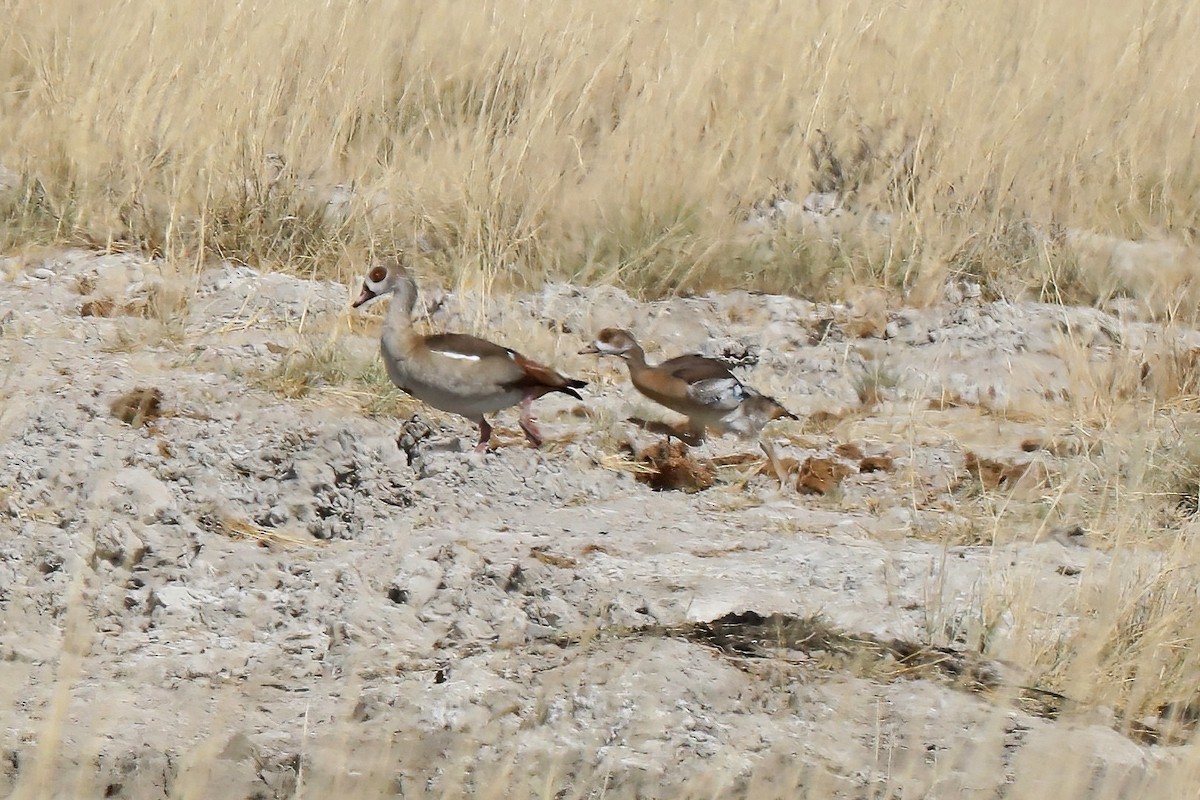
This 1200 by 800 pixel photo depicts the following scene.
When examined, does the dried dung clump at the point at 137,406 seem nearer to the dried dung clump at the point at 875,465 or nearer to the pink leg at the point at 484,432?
the pink leg at the point at 484,432

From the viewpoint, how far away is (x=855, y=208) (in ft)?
27.7

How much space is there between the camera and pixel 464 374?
5625mm

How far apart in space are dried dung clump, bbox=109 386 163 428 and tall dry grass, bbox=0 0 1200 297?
1.66 metres

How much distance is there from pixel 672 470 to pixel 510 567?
1312 millimetres

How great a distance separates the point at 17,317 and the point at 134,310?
460 mm

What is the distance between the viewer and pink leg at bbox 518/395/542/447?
5.91 meters

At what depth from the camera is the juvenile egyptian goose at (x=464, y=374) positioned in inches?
222

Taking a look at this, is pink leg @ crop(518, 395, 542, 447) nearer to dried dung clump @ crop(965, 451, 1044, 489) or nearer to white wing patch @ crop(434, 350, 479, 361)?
white wing patch @ crop(434, 350, 479, 361)

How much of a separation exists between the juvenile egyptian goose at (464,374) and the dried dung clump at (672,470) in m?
0.41

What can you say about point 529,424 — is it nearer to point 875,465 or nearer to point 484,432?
point 484,432

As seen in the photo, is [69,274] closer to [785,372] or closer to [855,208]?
[785,372]

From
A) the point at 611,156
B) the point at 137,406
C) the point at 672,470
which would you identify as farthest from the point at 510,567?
the point at 611,156

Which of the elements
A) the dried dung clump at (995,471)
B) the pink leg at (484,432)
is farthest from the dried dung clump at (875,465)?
the pink leg at (484,432)

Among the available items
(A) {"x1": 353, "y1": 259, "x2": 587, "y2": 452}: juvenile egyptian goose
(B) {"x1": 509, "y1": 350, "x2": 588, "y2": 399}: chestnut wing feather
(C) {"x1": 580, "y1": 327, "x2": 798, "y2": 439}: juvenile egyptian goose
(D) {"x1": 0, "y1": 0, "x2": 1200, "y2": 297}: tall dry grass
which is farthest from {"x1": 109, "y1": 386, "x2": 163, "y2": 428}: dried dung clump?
(C) {"x1": 580, "y1": 327, "x2": 798, "y2": 439}: juvenile egyptian goose
